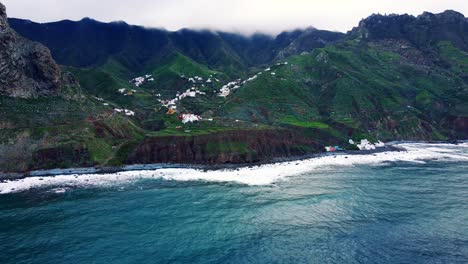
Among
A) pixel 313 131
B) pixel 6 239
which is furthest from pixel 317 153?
pixel 6 239

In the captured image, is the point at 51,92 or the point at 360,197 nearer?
the point at 360,197

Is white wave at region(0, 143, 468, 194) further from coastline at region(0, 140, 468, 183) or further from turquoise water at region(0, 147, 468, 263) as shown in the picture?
turquoise water at region(0, 147, 468, 263)

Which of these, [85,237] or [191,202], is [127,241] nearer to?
[85,237]

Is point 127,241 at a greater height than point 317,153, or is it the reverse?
point 317,153

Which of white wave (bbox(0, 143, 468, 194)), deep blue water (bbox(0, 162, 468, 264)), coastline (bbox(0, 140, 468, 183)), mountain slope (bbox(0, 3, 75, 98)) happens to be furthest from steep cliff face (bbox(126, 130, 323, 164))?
mountain slope (bbox(0, 3, 75, 98))

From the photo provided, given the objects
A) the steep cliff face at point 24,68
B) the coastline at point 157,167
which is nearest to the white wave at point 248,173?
the coastline at point 157,167

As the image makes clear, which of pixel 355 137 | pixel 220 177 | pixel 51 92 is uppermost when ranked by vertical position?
pixel 51 92

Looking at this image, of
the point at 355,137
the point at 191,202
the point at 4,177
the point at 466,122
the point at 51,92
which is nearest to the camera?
the point at 191,202

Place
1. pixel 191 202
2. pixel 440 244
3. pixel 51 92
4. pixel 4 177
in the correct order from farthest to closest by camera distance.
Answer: pixel 51 92
pixel 4 177
pixel 191 202
pixel 440 244
